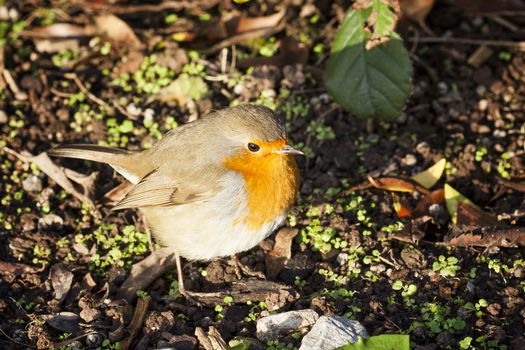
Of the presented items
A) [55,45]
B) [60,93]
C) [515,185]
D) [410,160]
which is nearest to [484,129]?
[410,160]

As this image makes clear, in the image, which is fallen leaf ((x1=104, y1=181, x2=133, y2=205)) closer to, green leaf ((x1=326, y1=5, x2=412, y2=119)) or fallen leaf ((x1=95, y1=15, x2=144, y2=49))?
fallen leaf ((x1=95, y1=15, x2=144, y2=49))

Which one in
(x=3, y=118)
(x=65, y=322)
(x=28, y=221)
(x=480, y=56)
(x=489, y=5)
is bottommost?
(x=65, y=322)

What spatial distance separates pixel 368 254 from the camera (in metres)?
4.39

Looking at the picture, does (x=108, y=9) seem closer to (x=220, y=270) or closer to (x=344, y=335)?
(x=220, y=270)

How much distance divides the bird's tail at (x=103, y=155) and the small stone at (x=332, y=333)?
1.82 meters

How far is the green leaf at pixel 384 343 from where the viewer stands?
3.33m

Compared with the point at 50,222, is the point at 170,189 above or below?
above

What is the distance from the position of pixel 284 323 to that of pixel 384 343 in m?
0.73

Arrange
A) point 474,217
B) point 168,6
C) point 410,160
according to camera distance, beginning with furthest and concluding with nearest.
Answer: point 168,6
point 410,160
point 474,217

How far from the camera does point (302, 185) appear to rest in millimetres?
5016

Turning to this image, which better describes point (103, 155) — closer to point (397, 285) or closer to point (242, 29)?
point (242, 29)

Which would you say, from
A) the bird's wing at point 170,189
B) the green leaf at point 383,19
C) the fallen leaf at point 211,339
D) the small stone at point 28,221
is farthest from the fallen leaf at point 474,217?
the small stone at point 28,221

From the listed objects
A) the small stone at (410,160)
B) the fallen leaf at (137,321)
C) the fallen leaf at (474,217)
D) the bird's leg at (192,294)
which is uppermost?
the fallen leaf at (474,217)

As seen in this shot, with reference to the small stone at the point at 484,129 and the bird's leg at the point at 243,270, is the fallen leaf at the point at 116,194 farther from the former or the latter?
the small stone at the point at 484,129
